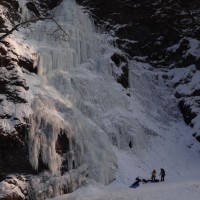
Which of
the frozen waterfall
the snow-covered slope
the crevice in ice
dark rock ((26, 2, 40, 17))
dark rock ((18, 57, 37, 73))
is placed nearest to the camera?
the crevice in ice

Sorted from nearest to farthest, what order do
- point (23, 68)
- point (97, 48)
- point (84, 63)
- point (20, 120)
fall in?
point (20, 120) → point (23, 68) → point (84, 63) → point (97, 48)

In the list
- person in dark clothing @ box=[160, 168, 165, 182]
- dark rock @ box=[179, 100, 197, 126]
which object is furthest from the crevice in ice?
dark rock @ box=[179, 100, 197, 126]

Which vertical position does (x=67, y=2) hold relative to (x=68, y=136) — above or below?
above

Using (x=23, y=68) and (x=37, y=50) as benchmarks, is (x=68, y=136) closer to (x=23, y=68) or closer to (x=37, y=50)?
(x=23, y=68)

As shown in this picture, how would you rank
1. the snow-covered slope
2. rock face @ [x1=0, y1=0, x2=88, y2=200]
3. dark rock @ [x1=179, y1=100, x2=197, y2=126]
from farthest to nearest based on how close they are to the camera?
dark rock @ [x1=179, y1=100, x2=197, y2=126] < the snow-covered slope < rock face @ [x1=0, y1=0, x2=88, y2=200]

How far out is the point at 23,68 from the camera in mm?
21656

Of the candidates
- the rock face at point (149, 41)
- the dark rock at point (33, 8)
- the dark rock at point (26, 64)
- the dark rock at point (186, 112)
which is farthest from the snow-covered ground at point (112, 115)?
the dark rock at point (33, 8)

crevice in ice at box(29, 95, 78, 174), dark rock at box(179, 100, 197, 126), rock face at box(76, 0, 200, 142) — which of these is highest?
rock face at box(76, 0, 200, 142)

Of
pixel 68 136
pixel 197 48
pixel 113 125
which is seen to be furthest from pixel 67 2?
pixel 68 136

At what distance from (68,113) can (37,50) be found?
5.54 meters

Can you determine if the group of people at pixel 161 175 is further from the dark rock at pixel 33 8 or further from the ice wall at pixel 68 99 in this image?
the dark rock at pixel 33 8

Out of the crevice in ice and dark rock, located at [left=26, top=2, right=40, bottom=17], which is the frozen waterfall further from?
dark rock, located at [left=26, top=2, right=40, bottom=17]

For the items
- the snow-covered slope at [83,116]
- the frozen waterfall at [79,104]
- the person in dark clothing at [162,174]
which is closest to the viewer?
the snow-covered slope at [83,116]

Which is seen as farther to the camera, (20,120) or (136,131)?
(136,131)
